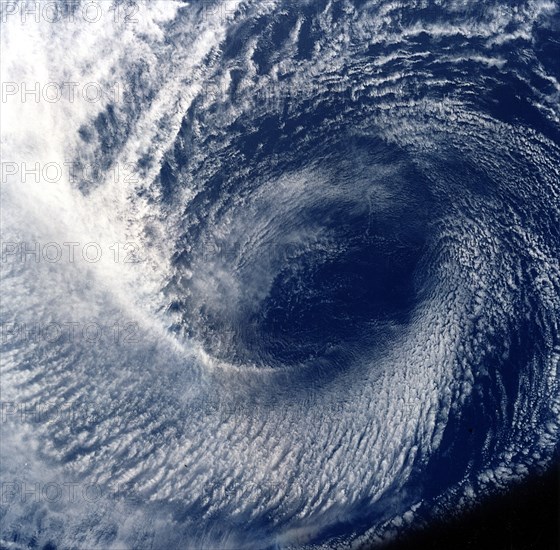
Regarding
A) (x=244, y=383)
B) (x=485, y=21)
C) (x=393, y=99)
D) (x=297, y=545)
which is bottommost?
(x=297, y=545)

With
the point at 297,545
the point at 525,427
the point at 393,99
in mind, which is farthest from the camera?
the point at 393,99

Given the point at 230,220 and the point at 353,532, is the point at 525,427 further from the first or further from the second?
the point at 230,220

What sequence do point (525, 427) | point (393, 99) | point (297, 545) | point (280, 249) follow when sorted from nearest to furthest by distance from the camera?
point (297, 545) < point (525, 427) < point (280, 249) < point (393, 99)

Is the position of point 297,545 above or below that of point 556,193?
below

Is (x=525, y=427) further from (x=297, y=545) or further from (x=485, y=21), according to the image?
(x=485, y=21)

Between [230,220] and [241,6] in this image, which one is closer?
[230,220]

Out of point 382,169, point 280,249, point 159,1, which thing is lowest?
point 280,249

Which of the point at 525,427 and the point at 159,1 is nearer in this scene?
the point at 525,427

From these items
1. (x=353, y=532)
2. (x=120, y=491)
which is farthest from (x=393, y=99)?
(x=120, y=491)

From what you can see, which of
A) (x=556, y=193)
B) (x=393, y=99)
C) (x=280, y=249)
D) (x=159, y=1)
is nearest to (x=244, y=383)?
(x=280, y=249)
